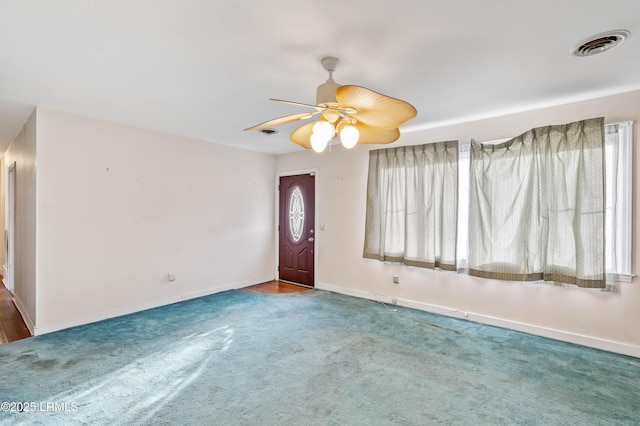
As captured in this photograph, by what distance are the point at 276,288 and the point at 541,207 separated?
4042 mm

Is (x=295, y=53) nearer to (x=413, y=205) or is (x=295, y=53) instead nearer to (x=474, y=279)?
(x=413, y=205)

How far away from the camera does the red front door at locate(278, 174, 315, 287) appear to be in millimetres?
5652

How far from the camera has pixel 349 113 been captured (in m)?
2.21

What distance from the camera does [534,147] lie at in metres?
3.44

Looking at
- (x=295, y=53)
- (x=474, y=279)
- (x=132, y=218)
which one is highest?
(x=295, y=53)

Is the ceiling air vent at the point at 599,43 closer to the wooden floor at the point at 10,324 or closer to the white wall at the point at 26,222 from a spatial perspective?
the white wall at the point at 26,222

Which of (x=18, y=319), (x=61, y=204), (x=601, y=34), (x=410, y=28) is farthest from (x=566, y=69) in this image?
(x=18, y=319)

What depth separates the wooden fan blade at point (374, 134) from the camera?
2508 millimetres

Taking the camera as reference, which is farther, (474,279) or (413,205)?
(413,205)

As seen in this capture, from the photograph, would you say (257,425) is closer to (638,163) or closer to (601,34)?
(601,34)

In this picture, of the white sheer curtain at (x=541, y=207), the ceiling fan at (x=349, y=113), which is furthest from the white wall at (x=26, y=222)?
the white sheer curtain at (x=541, y=207)

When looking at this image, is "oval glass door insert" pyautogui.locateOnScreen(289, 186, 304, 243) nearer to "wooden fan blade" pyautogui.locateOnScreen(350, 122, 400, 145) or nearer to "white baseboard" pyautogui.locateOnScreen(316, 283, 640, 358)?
"white baseboard" pyautogui.locateOnScreen(316, 283, 640, 358)

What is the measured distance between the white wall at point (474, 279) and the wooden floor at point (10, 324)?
3.88m

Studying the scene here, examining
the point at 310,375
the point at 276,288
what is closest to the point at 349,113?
the point at 310,375
